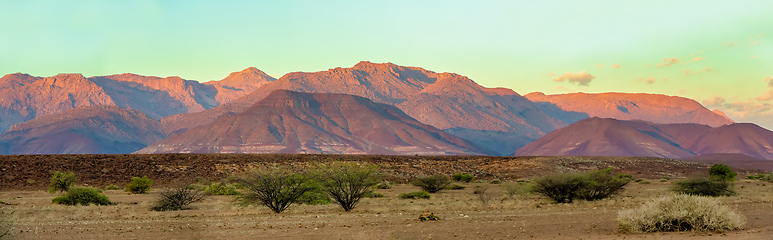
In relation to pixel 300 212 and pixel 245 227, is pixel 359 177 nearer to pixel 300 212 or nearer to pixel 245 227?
pixel 300 212

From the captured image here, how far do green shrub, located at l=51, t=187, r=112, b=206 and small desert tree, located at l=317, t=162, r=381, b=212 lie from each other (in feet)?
50.3

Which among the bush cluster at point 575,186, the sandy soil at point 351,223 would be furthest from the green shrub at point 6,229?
the bush cluster at point 575,186

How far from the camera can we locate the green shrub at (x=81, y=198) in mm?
33875

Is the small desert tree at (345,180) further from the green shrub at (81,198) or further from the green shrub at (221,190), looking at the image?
the green shrub at (221,190)

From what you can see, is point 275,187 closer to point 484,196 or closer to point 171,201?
point 171,201

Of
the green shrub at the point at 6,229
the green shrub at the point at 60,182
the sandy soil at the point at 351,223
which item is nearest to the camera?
the green shrub at the point at 6,229

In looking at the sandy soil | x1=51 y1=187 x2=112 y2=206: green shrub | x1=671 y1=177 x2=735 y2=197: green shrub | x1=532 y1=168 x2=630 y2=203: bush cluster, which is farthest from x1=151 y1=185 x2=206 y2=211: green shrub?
x1=671 y1=177 x2=735 y2=197: green shrub

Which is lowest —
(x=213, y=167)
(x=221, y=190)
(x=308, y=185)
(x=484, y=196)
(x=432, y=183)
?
(x=221, y=190)

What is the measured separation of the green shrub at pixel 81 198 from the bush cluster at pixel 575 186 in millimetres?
26756

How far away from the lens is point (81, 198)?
1355 inches

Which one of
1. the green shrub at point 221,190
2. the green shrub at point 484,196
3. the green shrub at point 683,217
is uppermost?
the green shrub at point 683,217

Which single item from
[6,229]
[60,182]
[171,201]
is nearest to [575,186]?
[171,201]

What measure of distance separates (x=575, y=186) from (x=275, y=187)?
16.8 metres

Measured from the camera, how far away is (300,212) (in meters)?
28.5
